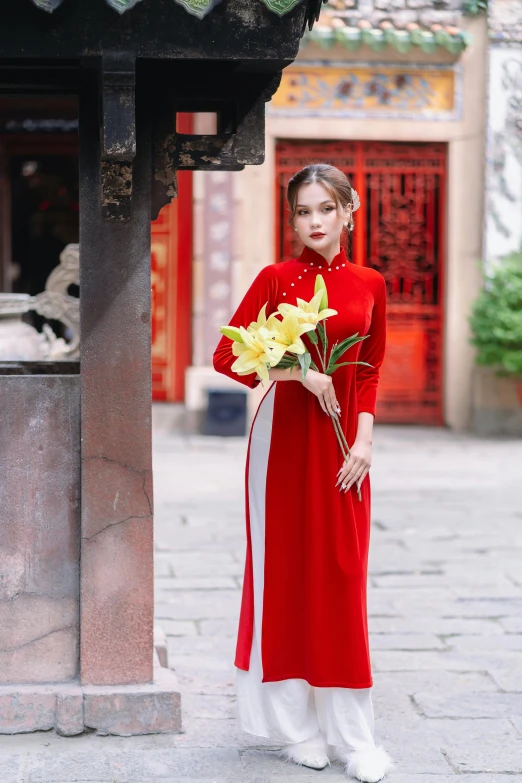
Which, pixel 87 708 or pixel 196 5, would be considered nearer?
pixel 196 5

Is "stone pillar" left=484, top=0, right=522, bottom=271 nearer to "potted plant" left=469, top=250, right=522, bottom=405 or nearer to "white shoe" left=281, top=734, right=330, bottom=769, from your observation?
"potted plant" left=469, top=250, right=522, bottom=405

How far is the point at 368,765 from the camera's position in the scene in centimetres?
358

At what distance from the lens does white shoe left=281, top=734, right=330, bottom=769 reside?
3.67 m

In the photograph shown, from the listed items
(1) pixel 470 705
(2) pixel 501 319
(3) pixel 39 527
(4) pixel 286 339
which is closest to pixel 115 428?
(3) pixel 39 527

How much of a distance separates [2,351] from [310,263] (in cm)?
121

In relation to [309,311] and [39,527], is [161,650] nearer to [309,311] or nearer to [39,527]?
[39,527]

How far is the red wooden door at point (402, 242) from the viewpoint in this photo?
11.4 m

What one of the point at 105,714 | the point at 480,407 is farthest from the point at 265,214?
the point at 105,714

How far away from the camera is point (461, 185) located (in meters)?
11.4

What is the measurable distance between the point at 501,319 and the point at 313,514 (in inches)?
294

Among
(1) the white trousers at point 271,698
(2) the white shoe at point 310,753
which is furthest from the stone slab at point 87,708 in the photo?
(2) the white shoe at point 310,753

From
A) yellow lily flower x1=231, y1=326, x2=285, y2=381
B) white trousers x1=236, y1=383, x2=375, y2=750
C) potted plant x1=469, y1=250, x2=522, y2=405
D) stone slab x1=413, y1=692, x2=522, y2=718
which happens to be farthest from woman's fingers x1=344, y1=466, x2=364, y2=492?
potted plant x1=469, y1=250, x2=522, y2=405

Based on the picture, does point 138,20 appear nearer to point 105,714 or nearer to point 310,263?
point 310,263

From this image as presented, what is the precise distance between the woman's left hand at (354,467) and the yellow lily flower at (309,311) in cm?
41
